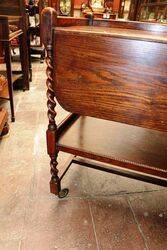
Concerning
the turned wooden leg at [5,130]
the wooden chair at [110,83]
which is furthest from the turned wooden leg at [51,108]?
the turned wooden leg at [5,130]

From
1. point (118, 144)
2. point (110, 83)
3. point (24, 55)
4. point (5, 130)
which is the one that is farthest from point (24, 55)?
point (110, 83)

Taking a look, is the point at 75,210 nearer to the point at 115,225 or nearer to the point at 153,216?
the point at 115,225

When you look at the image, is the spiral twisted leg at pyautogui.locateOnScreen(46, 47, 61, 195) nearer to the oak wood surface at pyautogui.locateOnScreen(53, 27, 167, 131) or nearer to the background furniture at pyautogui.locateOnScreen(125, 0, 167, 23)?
the oak wood surface at pyautogui.locateOnScreen(53, 27, 167, 131)

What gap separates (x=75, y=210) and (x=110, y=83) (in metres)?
0.74

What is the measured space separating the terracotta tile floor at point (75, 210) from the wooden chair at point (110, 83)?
1.15 feet

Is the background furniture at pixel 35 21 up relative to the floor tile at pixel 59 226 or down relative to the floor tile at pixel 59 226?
up

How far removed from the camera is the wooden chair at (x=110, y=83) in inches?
29.8

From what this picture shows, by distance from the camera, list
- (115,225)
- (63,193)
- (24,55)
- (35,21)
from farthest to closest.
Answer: (35,21)
(24,55)
(63,193)
(115,225)

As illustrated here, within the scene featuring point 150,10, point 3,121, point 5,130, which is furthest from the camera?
point 150,10

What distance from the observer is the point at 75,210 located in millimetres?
1222

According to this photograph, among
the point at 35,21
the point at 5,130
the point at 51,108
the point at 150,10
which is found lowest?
the point at 5,130

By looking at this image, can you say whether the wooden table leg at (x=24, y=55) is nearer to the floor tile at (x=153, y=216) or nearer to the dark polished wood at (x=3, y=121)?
the dark polished wood at (x=3, y=121)

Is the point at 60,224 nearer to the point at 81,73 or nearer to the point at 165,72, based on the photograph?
the point at 81,73

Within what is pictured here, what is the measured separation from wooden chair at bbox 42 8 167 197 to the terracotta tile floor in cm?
35
